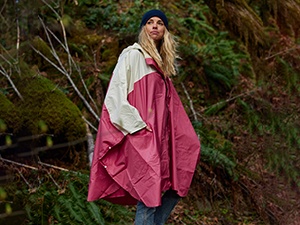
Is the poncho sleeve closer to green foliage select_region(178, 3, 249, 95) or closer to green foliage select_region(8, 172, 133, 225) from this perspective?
green foliage select_region(8, 172, 133, 225)

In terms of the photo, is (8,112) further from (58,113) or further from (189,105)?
(189,105)

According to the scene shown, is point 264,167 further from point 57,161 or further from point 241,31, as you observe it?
point 241,31

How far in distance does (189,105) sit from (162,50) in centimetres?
318

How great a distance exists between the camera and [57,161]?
603 centimetres

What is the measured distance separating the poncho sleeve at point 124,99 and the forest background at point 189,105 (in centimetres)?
59

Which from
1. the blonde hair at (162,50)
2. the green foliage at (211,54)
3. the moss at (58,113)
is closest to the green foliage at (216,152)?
the moss at (58,113)

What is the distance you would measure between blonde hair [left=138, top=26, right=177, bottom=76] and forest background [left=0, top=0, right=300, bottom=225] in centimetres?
90

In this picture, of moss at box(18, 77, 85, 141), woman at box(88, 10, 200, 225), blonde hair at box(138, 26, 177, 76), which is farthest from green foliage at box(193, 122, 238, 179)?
blonde hair at box(138, 26, 177, 76)

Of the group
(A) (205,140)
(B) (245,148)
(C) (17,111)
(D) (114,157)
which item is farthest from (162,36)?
(B) (245,148)

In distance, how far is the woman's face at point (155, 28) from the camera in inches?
163

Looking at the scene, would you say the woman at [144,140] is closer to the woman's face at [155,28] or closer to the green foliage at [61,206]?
the woman's face at [155,28]

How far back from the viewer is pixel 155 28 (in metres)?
4.14

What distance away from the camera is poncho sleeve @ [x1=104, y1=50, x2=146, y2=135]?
12.3ft

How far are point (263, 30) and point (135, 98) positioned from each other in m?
6.48
